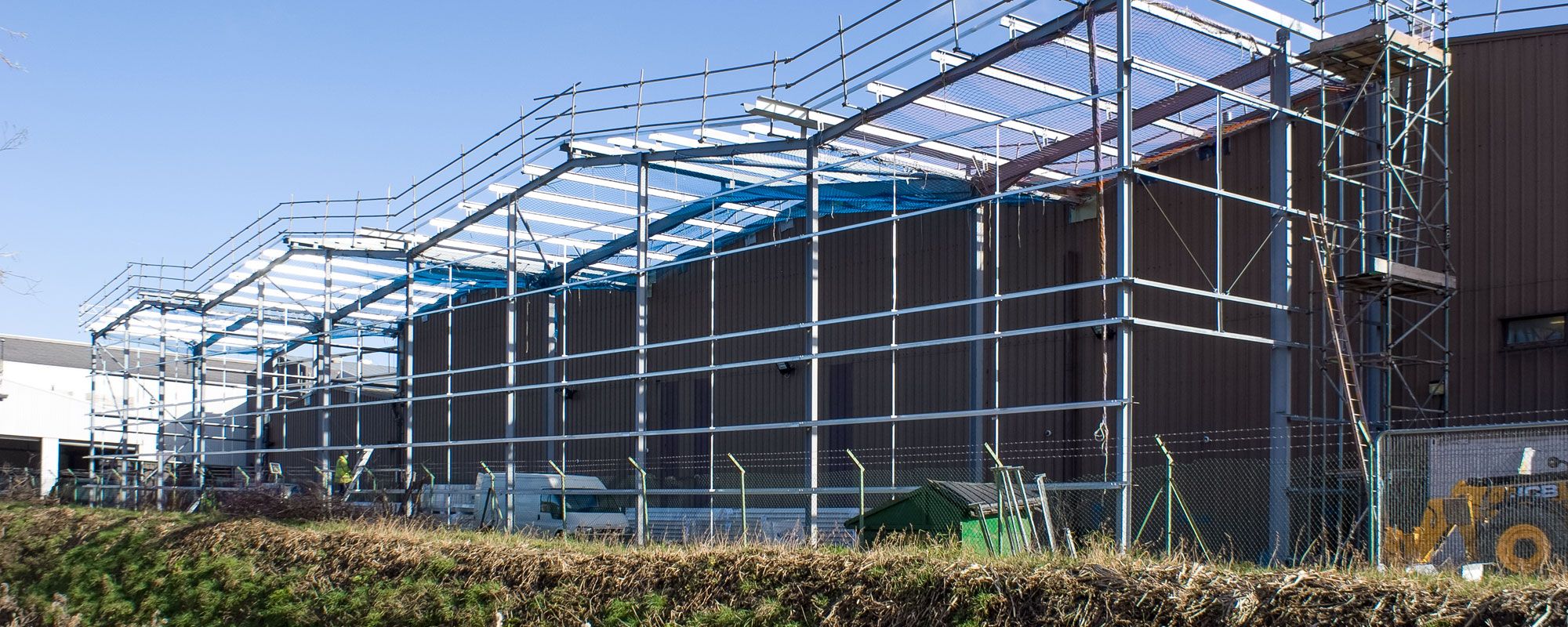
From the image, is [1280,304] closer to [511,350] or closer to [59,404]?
[511,350]

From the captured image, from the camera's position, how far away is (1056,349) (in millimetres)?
22219

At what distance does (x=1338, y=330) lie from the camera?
667 inches

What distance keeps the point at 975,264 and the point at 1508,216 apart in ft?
25.3

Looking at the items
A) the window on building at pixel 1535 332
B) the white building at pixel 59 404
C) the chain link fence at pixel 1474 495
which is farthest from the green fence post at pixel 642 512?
the white building at pixel 59 404

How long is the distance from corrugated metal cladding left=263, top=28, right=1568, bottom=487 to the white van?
1.24 metres

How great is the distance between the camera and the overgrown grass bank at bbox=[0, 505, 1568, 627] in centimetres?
912

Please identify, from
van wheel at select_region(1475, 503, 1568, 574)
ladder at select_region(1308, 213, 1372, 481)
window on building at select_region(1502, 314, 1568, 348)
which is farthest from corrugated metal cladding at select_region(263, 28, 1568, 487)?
van wheel at select_region(1475, 503, 1568, 574)

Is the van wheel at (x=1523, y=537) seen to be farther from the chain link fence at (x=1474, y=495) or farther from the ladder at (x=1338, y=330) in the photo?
the ladder at (x=1338, y=330)

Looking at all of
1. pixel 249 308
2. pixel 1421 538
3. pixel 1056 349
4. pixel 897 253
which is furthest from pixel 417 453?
pixel 1421 538

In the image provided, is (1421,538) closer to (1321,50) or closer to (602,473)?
(1321,50)

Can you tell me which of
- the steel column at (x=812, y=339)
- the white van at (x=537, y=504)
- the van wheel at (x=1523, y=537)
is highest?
the steel column at (x=812, y=339)

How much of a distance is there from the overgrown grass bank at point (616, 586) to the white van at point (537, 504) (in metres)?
3.88

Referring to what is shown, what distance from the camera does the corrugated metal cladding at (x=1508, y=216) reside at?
1658cm

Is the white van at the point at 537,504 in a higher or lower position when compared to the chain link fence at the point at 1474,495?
lower
